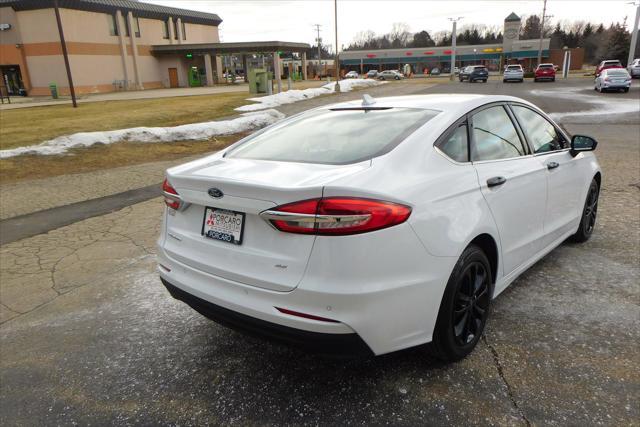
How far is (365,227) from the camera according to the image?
2158 mm

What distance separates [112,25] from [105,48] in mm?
2833

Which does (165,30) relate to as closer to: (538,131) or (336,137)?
(538,131)

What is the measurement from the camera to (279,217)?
2232 mm

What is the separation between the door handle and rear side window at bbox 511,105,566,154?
81cm

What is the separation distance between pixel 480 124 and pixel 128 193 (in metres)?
6.45

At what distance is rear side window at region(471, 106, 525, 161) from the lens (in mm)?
3055

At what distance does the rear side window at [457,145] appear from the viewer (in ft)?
9.11

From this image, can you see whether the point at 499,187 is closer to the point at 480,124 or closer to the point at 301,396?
the point at 480,124

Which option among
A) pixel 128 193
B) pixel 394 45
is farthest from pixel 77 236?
pixel 394 45

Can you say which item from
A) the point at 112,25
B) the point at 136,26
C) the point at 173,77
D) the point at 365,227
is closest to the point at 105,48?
the point at 112,25

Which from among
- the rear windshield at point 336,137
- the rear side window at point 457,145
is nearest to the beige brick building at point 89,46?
the rear windshield at point 336,137

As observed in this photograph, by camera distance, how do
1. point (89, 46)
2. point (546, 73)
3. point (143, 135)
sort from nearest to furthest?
point (143, 135) → point (89, 46) → point (546, 73)

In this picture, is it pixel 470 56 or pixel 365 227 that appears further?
pixel 470 56

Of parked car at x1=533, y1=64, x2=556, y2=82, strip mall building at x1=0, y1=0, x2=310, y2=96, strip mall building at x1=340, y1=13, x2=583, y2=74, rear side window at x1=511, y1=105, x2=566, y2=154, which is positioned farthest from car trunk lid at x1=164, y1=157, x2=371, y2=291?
strip mall building at x1=340, y1=13, x2=583, y2=74
